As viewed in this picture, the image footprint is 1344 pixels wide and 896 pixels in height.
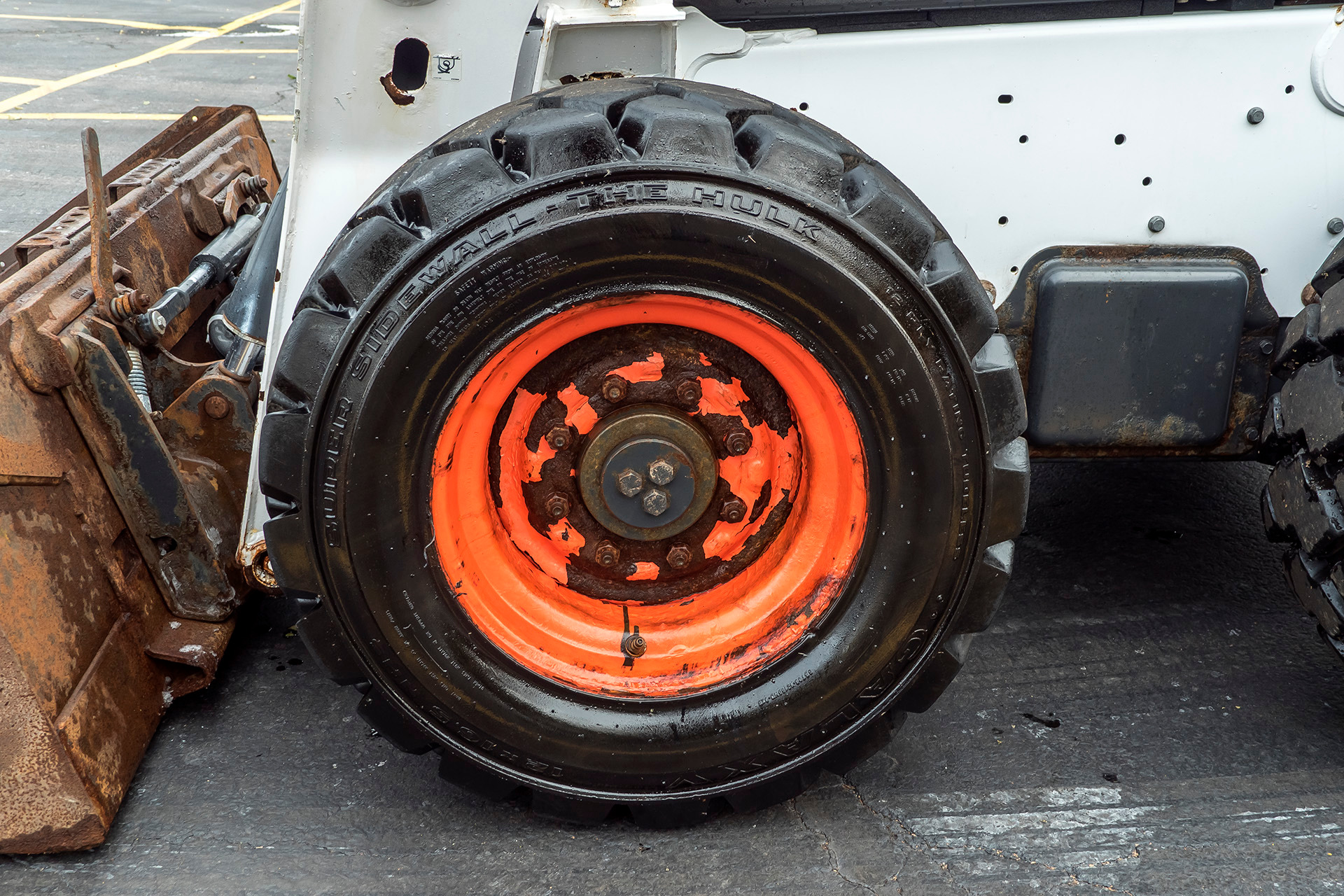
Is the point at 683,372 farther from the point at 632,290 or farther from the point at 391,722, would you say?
the point at 391,722

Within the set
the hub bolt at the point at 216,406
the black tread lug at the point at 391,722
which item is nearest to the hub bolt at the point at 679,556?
the black tread lug at the point at 391,722

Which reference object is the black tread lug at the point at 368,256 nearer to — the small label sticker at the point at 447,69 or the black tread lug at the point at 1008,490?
the small label sticker at the point at 447,69

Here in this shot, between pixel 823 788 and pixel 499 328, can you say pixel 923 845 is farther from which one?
pixel 499 328

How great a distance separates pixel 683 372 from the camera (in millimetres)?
1922

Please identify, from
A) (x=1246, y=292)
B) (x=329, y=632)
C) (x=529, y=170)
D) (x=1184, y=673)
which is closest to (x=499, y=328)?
(x=529, y=170)

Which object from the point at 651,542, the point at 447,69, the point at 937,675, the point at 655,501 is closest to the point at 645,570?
the point at 651,542

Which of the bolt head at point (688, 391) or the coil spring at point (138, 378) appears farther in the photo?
the coil spring at point (138, 378)

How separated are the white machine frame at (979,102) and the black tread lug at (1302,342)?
Answer: 18 cm

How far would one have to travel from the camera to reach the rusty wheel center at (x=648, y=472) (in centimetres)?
192

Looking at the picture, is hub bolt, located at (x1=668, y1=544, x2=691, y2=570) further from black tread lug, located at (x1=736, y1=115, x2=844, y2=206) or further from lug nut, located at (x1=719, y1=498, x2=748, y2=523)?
black tread lug, located at (x1=736, y1=115, x2=844, y2=206)

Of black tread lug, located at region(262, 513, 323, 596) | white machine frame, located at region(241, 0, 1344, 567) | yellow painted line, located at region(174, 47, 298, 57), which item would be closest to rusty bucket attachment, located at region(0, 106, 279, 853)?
white machine frame, located at region(241, 0, 1344, 567)

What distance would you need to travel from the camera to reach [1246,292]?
212 centimetres

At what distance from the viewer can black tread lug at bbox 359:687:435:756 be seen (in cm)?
193

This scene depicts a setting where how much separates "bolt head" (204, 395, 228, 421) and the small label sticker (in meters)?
0.91
